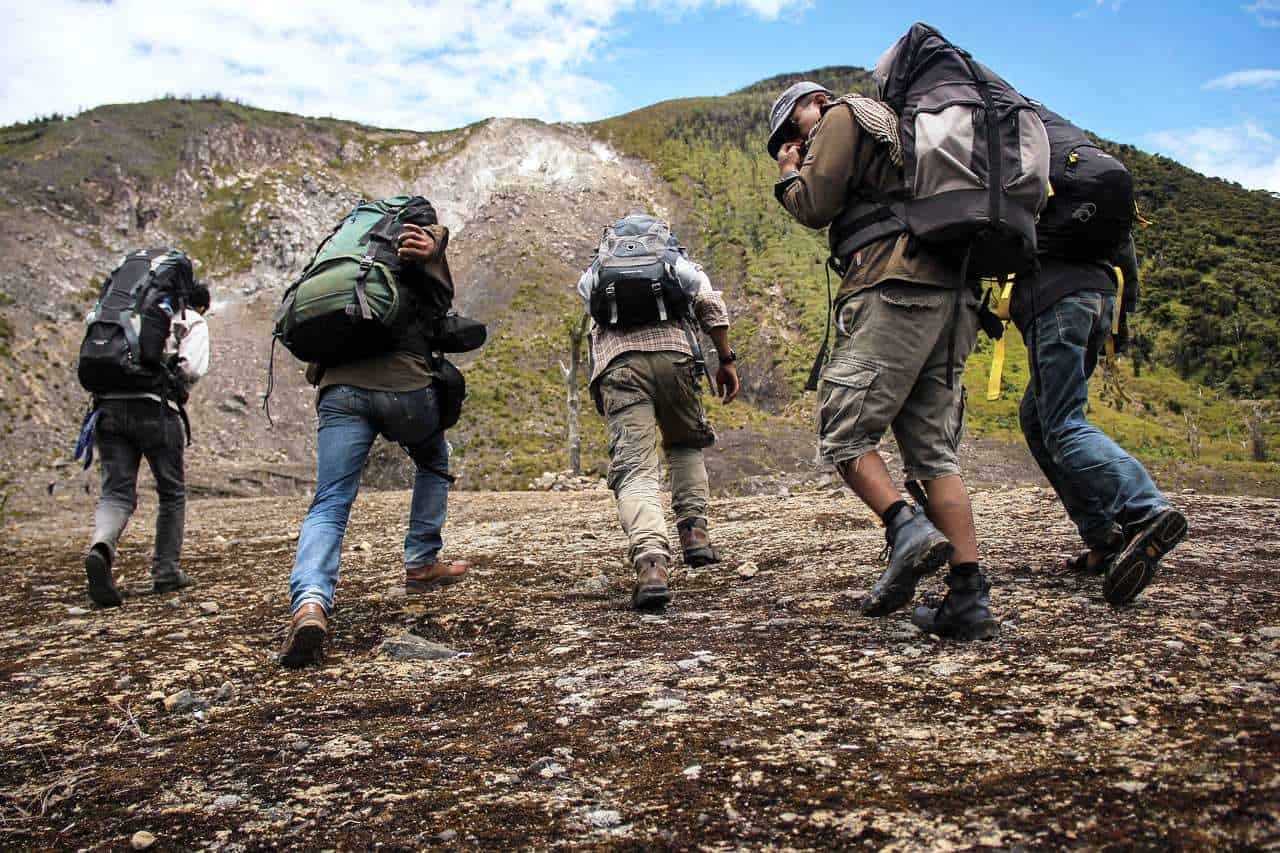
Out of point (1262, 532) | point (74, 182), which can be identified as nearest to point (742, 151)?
point (74, 182)

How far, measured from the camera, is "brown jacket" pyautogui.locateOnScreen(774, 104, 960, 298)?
331cm

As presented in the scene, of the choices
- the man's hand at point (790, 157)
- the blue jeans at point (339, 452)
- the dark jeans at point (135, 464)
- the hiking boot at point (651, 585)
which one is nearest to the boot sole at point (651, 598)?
the hiking boot at point (651, 585)

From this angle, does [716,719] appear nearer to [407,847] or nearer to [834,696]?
[834,696]

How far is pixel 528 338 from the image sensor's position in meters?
39.4

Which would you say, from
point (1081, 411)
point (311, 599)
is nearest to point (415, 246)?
point (311, 599)

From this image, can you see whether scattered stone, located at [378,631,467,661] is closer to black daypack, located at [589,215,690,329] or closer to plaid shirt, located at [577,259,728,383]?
plaid shirt, located at [577,259,728,383]

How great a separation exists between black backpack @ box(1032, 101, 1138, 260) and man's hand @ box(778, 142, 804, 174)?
1179 mm

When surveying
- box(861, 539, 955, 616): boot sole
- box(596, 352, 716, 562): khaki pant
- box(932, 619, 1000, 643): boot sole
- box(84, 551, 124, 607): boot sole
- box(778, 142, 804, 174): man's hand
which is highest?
box(778, 142, 804, 174): man's hand

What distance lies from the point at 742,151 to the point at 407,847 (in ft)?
209

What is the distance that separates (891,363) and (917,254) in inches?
17.6

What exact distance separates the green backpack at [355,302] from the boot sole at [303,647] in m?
1.34

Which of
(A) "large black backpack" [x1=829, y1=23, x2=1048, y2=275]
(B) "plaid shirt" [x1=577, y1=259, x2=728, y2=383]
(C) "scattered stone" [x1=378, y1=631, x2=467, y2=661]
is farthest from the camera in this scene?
(B) "plaid shirt" [x1=577, y1=259, x2=728, y2=383]

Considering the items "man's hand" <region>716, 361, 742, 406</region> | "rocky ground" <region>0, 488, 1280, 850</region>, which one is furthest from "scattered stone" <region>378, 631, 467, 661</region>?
"man's hand" <region>716, 361, 742, 406</region>

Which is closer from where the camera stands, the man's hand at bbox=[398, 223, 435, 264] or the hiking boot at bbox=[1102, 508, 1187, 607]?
the hiking boot at bbox=[1102, 508, 1187, 607]
